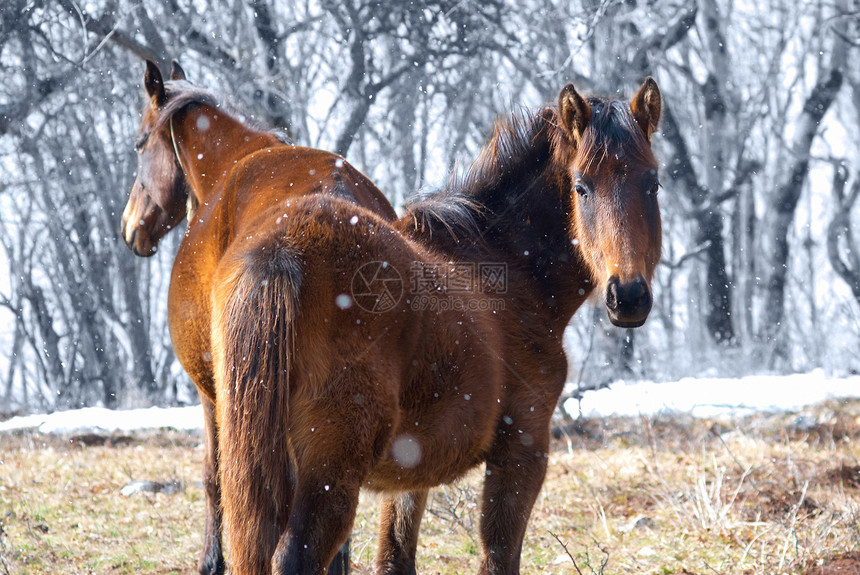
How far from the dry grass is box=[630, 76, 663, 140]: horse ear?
6.11ft

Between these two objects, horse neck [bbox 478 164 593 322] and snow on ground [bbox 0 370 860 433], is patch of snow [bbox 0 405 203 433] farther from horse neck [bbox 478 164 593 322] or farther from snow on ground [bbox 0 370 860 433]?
horse neck [bbox 478 164 593 322]

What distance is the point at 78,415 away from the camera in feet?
30.4

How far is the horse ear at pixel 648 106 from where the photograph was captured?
3311 mm

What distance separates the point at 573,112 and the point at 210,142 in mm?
2209

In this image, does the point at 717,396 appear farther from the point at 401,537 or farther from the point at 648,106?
the point at 401,537

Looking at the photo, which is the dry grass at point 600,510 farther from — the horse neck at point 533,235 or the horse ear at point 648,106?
→ the horse ear at point 648,106

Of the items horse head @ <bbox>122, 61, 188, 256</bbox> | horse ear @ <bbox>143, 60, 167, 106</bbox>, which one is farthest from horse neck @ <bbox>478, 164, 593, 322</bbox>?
horse ear @ <bbox>143, 60, 167, 106</bbox>

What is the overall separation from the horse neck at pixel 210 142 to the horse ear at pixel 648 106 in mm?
2030

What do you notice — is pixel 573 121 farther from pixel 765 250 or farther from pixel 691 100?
pixel 765 250

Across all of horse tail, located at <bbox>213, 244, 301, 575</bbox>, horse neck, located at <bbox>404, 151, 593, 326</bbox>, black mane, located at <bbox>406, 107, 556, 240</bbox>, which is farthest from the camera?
black mane, located at <bbox>406, 107, 556, 240</bbox>

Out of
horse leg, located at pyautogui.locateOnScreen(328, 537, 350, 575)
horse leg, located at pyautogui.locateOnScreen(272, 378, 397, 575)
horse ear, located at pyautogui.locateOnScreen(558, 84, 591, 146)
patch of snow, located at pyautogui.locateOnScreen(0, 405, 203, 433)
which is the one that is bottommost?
horse leg, located at pyautogui.locateOnScreen(328, 537, 350, 575)

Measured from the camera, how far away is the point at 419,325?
2453 millimetres

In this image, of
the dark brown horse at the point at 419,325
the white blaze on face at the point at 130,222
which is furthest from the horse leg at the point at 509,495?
the white blaze on face at the point at 130,222

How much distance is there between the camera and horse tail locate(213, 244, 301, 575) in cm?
A: 203
